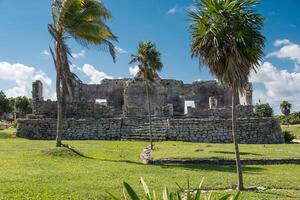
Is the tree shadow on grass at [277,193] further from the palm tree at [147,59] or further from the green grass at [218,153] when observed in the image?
the palm tree at [147,59]

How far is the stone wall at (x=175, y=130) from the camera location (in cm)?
2468

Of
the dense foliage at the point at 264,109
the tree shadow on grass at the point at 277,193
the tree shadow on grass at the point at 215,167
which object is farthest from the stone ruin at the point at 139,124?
the dense foliage at the point at 264,109

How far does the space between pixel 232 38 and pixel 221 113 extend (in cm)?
1882

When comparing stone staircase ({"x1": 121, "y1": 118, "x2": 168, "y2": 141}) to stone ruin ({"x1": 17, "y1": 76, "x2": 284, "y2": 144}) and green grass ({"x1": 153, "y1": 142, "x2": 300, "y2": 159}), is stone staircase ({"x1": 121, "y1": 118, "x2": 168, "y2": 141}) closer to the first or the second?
stone ruin ({"x1": 17, "y1": 76, "x2": 284, "y2": 144})

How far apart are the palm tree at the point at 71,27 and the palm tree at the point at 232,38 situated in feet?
24.1

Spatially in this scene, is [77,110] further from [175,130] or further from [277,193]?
[277,193]

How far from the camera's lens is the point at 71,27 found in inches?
628

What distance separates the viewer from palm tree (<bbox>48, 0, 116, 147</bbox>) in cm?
1570

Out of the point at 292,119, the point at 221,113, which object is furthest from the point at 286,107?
the point at 221,113

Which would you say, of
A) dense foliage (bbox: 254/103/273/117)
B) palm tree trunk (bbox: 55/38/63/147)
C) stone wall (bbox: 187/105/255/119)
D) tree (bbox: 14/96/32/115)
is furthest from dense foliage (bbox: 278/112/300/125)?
palm tree trunk (bbox: 55/38/63/147)

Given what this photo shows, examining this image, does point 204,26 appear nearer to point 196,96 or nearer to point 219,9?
point 219,9

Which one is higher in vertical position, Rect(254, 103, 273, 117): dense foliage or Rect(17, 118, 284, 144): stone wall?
Rect(254, 103, 273, 117): dense foliage

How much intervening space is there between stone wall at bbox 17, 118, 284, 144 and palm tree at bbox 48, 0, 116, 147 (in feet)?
29.2

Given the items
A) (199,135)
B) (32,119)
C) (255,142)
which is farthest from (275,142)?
(32,119)
